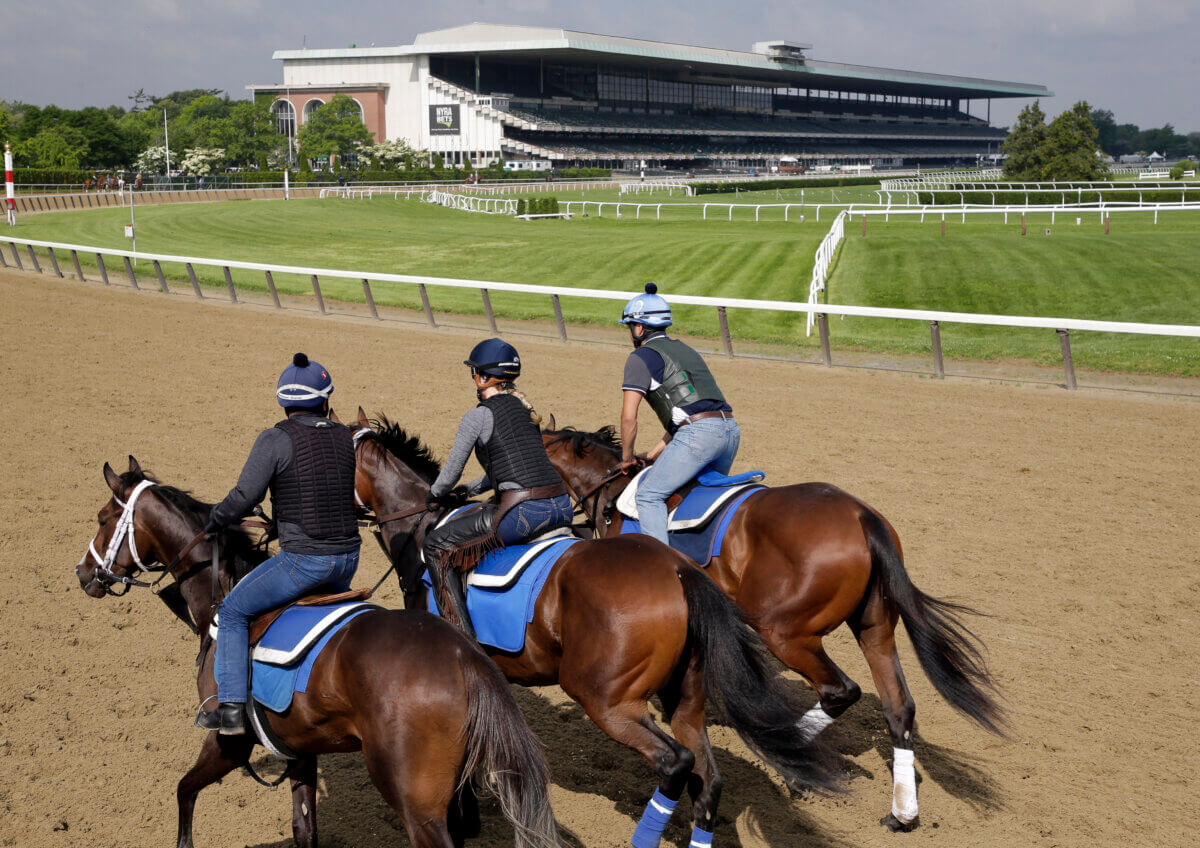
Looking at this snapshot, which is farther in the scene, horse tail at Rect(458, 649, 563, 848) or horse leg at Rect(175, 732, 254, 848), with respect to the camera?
horse leg at Rect(175, 732, 254, 848)

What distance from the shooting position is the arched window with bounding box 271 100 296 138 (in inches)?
4094

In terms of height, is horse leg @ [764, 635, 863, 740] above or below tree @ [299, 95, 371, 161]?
below

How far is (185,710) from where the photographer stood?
20.5ft

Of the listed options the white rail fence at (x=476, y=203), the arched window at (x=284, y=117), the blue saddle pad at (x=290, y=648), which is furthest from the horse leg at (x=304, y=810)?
the arched window at (x=284, y=117)

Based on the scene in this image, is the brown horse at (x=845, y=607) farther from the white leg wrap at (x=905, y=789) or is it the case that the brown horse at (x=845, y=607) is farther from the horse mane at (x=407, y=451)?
the horse mane at (x=407, y=451)

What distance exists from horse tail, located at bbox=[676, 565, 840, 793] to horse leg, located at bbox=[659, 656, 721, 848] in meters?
0.07

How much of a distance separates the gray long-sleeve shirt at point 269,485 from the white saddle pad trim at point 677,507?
1.91m

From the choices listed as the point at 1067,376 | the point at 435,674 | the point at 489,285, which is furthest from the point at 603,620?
the point at 489,285

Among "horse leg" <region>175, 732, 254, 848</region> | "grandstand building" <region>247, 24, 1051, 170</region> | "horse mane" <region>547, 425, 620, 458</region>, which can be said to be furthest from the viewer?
"grandstand building" <region>247, 24, 1051, 170</region>

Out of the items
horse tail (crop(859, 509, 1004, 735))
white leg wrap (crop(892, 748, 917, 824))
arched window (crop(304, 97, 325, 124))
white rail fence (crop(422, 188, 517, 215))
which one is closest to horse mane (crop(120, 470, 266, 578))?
horse tail (crop(859, 509, 1004, 735))

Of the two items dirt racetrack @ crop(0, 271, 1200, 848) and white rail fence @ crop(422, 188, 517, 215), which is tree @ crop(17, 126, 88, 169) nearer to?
white rail fence @ crop(422, 188, 517, 215)

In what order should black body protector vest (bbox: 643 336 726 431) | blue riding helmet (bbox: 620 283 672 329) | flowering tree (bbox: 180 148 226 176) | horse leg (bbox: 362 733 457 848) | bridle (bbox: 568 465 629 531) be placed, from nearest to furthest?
1. horse leg (bbox: 362 733 457 848)
2. black body protector vest (bbox: 643 336 726 431)
3. blue riding helmet (bbox: 620 283 672 329)
4. bridle (bbox: 568 465 629 531)
5. flowering tree (bbox: 180 148 226 176)

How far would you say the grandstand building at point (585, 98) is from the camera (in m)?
94.8

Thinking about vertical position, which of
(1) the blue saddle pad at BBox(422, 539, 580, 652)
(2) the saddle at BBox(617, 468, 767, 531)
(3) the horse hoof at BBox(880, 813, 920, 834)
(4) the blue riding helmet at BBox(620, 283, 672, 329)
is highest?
(4) the blue riding helmet at BBox(620, 283, 672, 329)
